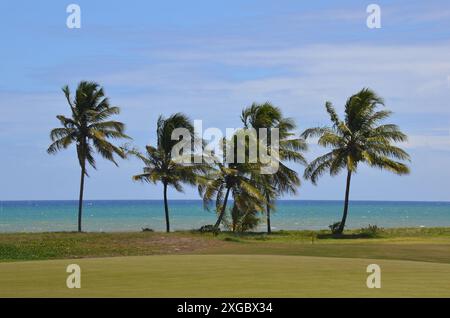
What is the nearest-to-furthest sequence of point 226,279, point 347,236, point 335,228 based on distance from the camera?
1. point 226,279
2. point 347,236
3. point 335,228

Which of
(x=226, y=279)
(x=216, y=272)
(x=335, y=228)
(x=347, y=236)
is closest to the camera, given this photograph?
(x=226, y=279)

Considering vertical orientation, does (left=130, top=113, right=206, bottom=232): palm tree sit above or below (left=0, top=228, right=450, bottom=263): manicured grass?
above

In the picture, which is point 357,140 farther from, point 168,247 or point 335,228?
point 168,247

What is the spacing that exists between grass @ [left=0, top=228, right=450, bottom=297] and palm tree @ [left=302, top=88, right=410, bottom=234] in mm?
18186

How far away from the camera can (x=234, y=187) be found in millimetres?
56094

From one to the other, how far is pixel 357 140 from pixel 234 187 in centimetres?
943

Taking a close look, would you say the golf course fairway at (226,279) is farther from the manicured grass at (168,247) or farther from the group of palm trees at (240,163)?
the group of palm trees at (240,163)

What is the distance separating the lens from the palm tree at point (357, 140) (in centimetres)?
5678

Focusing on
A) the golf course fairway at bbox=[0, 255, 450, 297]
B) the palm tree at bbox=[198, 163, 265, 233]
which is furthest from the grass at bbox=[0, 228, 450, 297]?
the palm tree at bbox=[198, 163, 265, 233]

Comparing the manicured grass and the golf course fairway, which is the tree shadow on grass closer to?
the manicured grass

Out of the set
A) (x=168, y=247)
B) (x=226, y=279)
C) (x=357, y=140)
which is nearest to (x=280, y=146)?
(x=357, y=140)

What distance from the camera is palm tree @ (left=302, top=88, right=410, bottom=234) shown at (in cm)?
5678

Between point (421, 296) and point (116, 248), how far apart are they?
23.4 meters
